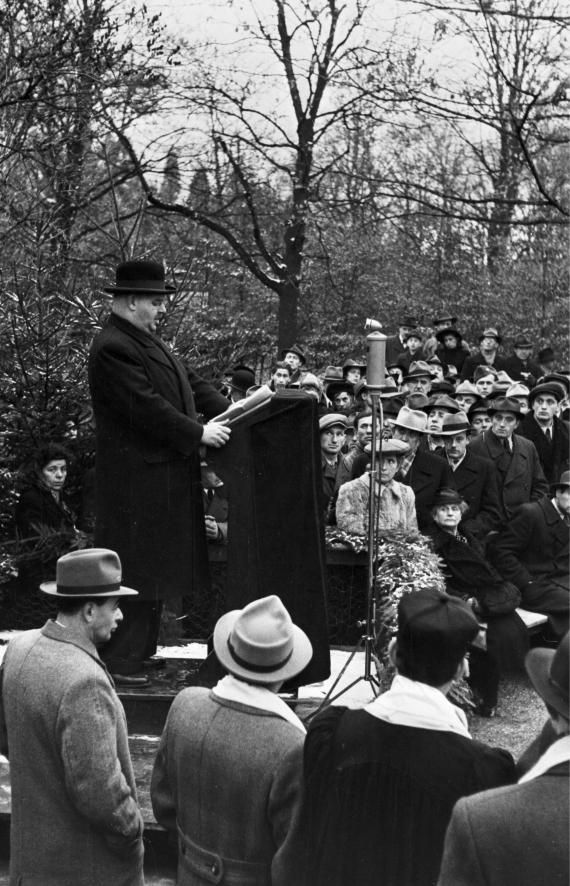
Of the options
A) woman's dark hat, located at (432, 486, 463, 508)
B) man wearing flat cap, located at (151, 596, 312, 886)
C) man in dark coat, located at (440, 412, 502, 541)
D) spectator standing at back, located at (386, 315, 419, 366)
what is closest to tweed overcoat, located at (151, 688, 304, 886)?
man wearing flat cap, located at (151, 596, 312, 886)

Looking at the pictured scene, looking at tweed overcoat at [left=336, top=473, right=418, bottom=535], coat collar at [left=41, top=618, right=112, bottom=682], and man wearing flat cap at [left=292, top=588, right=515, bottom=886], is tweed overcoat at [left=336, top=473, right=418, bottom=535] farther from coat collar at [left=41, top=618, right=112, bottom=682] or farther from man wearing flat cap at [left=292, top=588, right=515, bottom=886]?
man wearing flat cap at [left=292, top=588, right=515, bottom=886]

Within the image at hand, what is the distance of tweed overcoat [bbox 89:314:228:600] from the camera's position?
241 inches

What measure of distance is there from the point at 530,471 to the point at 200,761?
7646mm

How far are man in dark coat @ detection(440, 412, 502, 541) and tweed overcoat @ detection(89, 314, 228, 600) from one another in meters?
3.83

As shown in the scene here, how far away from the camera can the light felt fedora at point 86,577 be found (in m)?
4.12

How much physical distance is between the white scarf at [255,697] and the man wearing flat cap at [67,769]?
48cm

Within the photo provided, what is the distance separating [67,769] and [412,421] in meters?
6.61

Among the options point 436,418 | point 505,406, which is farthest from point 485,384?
point 436,418

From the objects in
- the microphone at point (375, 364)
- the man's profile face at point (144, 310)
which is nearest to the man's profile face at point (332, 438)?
the microphone at point (375, 364)

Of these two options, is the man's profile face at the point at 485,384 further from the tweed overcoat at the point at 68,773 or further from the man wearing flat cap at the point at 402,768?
the man wearing flat cap at the point at 402,768

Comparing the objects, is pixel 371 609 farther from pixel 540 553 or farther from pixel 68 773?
pixel 68 773

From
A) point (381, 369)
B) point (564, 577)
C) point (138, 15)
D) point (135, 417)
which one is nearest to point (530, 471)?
point (564, 577)

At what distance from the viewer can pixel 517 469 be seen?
10.7 m

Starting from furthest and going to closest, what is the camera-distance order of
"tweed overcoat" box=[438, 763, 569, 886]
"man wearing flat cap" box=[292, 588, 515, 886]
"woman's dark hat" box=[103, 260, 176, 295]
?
1. "woman's dark hat" box=[103, 260, 176, 295]
2. "man wearing flat cap" box=[292, 588, 515, 886]
3. "tweed overcoat" box=[438, 763, 569, 886]
